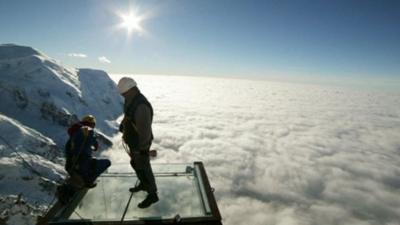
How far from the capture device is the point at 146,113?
5121 millimetres

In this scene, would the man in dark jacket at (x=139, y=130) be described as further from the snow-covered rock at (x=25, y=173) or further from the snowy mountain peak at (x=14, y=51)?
the snowy mountain peak at (x=14, y=51)

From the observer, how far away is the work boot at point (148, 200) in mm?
5371

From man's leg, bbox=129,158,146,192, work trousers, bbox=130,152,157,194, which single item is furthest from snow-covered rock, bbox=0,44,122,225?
work trousers, bbox=130,152,157,194

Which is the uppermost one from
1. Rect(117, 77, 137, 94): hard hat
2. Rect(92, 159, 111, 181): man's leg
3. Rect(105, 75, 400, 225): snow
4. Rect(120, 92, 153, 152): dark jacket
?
Rect(117, 77, 137, 94): hard hat

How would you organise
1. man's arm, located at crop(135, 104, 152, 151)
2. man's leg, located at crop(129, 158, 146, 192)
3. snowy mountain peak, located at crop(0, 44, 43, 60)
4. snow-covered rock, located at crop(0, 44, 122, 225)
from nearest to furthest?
man's arm, located at crop(135, 104, 152, 151)
man's leg, located at crop(129, 158, 146, 192)
snow-covered rock, located at crop(0, 44, 122, 225)
snowy mountain peak, located at crop(0, 44, 43, 60)

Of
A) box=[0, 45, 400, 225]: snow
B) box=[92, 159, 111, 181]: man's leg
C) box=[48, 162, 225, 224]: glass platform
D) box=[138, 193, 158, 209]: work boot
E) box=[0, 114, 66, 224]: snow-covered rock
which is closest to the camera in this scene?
box=[48, 162, 225, 224]: glass platform

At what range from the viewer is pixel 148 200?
17.8 ft

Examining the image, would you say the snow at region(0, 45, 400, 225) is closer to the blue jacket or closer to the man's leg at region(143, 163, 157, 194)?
the blue jacket

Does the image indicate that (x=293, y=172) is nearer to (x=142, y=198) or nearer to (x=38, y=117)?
(x=38, y=117)

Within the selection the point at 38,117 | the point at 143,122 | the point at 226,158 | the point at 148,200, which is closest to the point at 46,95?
the point at 38,117

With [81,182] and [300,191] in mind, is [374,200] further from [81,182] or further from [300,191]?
[81,182]

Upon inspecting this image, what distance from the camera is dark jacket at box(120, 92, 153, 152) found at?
5098 mm

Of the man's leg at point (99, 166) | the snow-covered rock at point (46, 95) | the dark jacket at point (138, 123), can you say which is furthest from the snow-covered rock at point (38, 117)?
the dark jacket at point (138, 123)

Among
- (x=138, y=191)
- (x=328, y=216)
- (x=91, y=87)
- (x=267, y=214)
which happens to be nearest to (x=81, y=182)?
(x=138, y=191)
